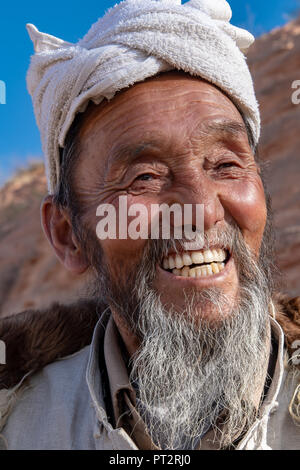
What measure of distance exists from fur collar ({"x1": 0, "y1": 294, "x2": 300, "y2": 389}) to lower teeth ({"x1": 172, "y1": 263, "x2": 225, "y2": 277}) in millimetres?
386

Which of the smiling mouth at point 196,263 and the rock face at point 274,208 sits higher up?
the rock face at point 274,208

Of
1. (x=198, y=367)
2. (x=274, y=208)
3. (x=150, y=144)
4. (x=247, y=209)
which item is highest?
(x=274, y=208)

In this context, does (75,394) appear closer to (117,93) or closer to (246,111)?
(117,93)

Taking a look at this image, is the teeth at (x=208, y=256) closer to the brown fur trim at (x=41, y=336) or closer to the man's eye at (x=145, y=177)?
the man's eye at (x=145, y=177)

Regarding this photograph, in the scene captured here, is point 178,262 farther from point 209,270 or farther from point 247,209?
point 247,209

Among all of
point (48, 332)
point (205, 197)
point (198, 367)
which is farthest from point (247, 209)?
point (48, 332)

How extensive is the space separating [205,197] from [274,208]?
547cm

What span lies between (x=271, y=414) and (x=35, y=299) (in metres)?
7.75

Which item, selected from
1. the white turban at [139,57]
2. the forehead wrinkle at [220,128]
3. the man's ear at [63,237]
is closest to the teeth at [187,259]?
the forehead wrinkle at [220,128]

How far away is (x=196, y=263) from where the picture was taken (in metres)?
2.00

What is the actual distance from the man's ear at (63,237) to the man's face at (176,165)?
0.81ft

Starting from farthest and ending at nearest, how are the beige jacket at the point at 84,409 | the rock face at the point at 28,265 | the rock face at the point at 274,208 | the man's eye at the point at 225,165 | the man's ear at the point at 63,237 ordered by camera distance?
the rock face at the point at 28,265
the rock face at the point at 274,208
the man's ear at the point at 63,237
the man's eye at the point at 225,165
the beige jacket at the point at 84,409

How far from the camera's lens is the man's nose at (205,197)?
6.47 feet

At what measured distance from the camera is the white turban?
2.20 metres
